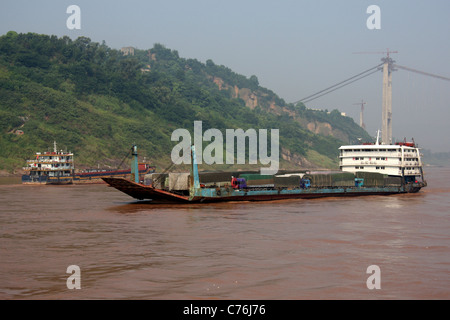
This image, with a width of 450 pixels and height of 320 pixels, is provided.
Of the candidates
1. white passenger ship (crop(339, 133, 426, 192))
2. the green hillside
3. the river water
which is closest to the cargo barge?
white passenger ship (crop(339, 133, 426, 192))

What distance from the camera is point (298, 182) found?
5597cm

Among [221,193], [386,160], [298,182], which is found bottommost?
[221,193]

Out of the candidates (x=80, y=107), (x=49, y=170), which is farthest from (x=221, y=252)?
(x=80, y=107)

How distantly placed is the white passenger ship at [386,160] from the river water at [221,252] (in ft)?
64.2

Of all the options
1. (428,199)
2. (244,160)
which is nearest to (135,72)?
(244,160)

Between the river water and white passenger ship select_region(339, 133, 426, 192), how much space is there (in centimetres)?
1957

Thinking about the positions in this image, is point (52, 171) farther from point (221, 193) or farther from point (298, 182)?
point (298, 182)

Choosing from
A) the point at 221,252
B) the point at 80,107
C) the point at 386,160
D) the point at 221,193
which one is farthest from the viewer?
the point at 80,107

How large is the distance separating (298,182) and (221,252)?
31.6 meters

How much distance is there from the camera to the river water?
62.2 ft

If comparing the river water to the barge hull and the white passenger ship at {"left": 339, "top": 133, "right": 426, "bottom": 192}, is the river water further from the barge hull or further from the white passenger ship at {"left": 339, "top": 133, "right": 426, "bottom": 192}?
the white passenger ship at {"left": 339, "top": 133, "right": 426, "bottom": 192}

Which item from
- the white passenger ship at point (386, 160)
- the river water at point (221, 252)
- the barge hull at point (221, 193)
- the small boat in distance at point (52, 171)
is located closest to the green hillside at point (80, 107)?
the small boat in distance at point (52, 171)

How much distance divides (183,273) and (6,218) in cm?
2171
